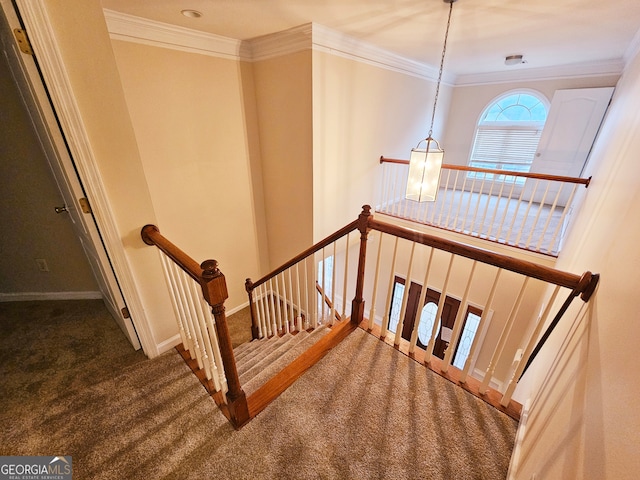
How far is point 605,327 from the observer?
76 centimetres

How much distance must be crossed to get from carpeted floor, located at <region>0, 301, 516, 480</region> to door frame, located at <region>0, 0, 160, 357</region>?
40 cm

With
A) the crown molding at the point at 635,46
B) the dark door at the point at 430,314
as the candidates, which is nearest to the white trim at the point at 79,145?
the dark door at the point at 430,314

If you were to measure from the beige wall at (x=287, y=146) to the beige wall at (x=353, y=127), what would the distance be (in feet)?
0.34

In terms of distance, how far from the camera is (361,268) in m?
1.82

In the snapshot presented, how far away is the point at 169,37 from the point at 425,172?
2.48 metres

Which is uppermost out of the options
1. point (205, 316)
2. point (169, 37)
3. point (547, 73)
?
point (547, 73)

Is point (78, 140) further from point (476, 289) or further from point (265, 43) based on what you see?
point (476, 289)

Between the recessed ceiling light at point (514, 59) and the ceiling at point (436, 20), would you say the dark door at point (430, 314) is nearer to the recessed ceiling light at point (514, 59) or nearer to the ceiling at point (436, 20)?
the ceiling at point (436, 20)

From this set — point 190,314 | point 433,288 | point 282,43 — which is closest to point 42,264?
point 190,314

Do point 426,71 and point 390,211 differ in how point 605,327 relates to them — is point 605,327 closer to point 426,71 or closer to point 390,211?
point 390,211

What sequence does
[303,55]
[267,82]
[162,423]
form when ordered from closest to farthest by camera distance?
[162,423] → [303,55] → [267,82]

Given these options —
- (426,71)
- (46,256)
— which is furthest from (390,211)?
(46,256)

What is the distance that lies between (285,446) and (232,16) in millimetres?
2849

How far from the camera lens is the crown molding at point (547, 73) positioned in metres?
3.64
